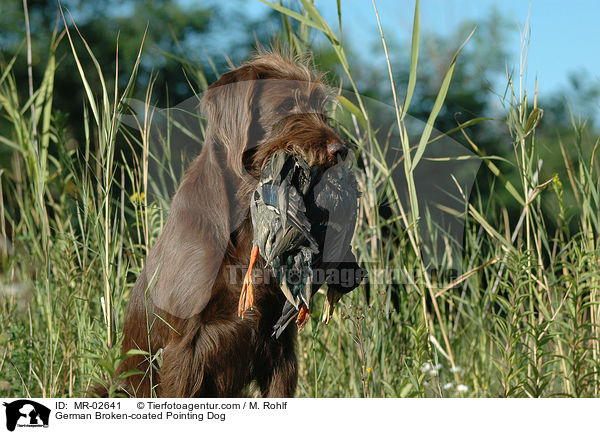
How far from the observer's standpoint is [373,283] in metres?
2.93

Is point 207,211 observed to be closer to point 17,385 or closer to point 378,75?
point 17,385

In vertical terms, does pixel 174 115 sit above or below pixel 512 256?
above

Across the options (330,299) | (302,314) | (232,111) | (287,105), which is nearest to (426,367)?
(330,299)

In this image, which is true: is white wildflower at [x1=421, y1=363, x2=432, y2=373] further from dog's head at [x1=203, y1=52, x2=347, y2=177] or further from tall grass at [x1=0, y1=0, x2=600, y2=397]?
dog's head at [x1=203, y1=52, x2=347, y2=177]

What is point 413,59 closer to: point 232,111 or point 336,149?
point 336,149

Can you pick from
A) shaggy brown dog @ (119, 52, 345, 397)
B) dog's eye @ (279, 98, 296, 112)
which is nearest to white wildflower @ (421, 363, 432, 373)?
shaggy brown dog @ (119, 52, 345, 397)

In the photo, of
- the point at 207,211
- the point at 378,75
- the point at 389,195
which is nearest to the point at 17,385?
the point at 207,211

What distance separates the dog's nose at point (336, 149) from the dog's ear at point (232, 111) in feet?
1.33

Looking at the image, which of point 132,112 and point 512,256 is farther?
point 132,112

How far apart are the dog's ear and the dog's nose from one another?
41cm

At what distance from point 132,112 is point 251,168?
35.9 inches

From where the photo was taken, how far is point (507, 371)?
215cm
